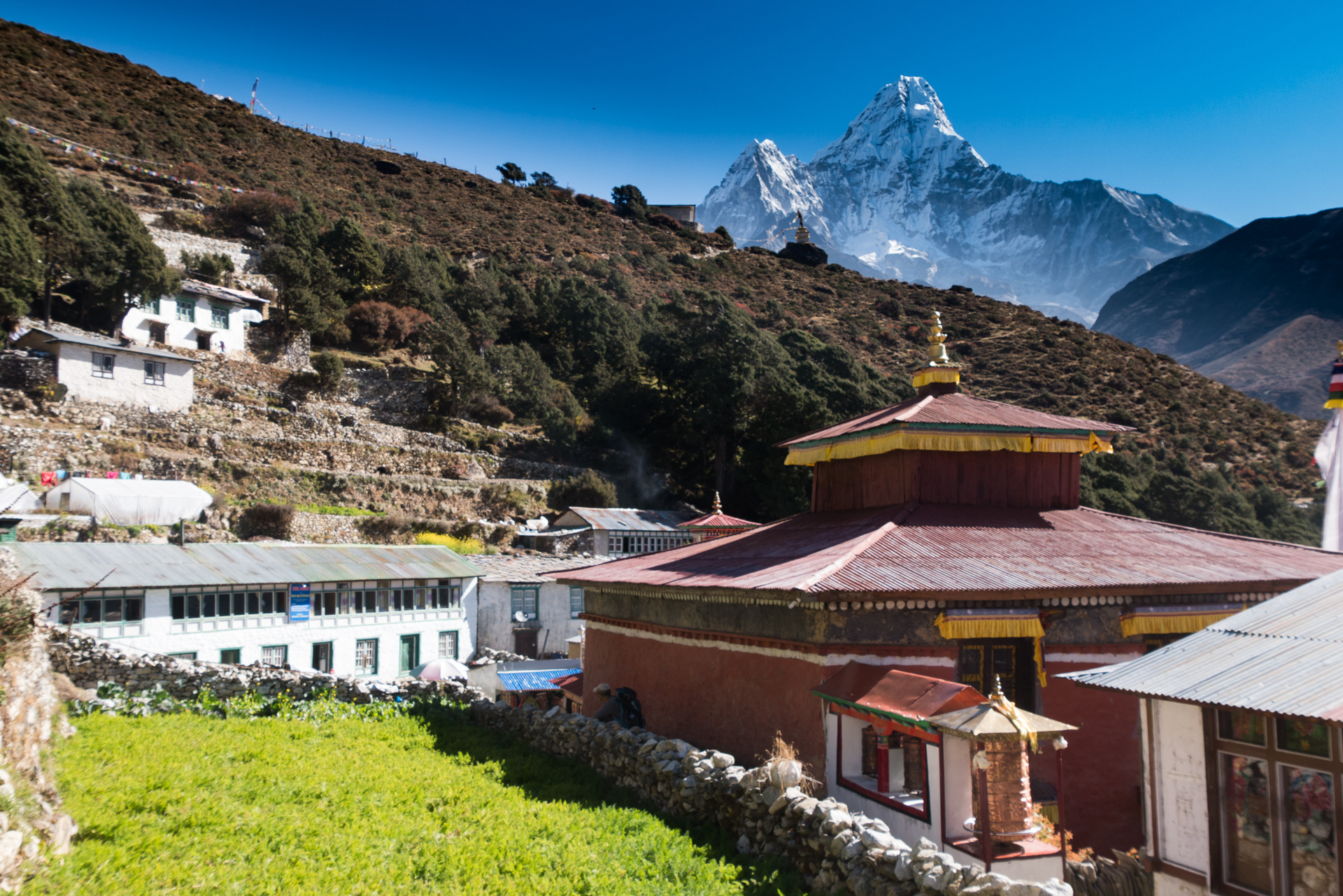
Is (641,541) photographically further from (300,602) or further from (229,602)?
(229,602)

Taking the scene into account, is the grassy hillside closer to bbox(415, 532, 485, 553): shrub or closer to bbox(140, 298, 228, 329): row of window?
bbox(140, 298, 228, 329): row of window

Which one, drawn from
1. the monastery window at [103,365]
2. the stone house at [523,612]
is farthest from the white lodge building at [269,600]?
the monastery window at [103,365]

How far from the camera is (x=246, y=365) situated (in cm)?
4388

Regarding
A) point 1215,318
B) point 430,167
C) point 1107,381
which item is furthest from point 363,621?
point 1215,318

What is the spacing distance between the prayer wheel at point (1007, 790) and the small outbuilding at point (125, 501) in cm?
3045

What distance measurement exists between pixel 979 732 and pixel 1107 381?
66.9 metres

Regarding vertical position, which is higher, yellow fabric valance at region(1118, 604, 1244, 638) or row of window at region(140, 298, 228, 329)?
row of window at region(140, 298, 228, 329)

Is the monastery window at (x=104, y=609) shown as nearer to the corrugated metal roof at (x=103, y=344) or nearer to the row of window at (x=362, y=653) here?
the row of window at (x=362, y=653)

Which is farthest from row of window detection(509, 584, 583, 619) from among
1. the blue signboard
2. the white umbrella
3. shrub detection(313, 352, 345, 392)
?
shrub detection(313, 352, 345, 392)

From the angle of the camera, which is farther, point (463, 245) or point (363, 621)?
point (463, 245)

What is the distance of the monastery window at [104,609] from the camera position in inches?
822

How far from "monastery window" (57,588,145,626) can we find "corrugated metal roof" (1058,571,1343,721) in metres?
24.0

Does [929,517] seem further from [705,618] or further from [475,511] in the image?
[475,511]

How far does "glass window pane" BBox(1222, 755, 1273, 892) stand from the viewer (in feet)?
20.4
